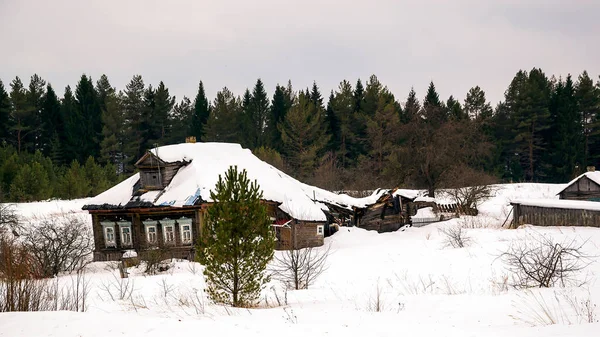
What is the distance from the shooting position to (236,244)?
31.4 feet

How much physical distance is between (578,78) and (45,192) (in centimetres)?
6747

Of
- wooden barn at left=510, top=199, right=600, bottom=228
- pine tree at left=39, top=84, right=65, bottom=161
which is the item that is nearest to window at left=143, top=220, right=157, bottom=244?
wooden barn at left=510, top=199, right=600, bottom=228

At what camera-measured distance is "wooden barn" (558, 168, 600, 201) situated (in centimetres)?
3069

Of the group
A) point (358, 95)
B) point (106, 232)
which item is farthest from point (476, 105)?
point (106, 232)

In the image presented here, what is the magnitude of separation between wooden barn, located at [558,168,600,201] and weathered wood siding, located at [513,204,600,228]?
11.2 metres

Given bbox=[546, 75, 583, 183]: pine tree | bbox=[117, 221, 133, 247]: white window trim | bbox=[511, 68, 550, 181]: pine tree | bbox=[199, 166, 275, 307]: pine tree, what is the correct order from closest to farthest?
1. bbox=[199, 166, 275, 307]: pine tree
2. bbox=[117, 221, 133, 247]: white window trim
3. bbox=[546, 75, 583, 183]: pine tree
4. bbox=[511, 68, 550, 181]: pine tree

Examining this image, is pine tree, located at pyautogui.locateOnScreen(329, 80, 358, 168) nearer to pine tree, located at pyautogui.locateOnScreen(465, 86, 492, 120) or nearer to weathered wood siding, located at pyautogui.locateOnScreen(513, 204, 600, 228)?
pine tree, located at pyautogui.locateOnScreen(465, 86, 492, 120)

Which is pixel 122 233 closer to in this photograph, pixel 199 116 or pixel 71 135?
pixel 71 135

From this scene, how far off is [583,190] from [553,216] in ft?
40.6

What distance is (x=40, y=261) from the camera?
1697cm

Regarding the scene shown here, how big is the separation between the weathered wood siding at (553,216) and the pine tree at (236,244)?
19.5 metres

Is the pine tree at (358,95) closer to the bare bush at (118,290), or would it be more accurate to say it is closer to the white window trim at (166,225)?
the white window trim at (166,225)

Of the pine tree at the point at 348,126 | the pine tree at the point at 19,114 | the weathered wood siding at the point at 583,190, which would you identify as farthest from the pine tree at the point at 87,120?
the weathered wood siding at the point at 583,190

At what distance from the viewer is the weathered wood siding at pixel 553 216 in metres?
21.1
